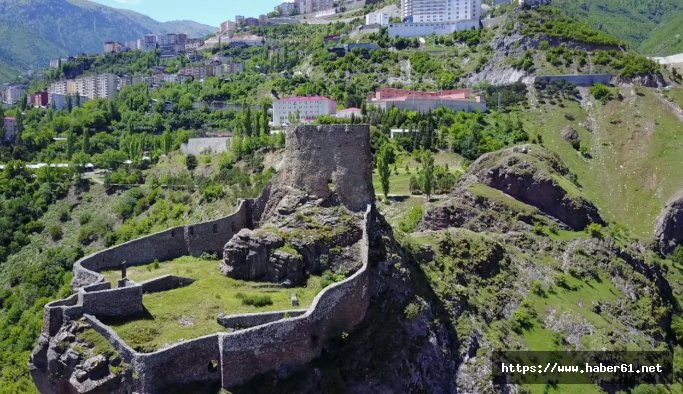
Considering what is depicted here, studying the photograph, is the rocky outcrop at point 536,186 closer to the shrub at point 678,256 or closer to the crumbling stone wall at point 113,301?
the shrub at point 678,256

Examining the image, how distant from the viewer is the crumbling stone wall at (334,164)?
119 ft

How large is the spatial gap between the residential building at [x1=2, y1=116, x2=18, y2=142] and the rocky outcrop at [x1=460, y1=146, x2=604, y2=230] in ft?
313

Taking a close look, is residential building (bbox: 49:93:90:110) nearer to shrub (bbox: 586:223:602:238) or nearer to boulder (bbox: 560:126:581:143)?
boulder (bbox: 560:126:581:143)

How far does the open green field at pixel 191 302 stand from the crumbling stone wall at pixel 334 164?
15.9ft

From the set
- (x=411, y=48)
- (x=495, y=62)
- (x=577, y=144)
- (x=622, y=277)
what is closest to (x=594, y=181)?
(x=577, y=144)

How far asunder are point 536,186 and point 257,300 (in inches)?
1606

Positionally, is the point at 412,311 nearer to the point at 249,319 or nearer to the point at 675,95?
the point at 249,319

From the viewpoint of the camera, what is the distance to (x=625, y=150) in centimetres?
9869

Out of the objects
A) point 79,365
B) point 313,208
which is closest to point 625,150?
point 313,208

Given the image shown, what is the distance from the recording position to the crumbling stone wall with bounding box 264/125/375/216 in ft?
119

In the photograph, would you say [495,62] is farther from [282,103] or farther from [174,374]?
[174,374]

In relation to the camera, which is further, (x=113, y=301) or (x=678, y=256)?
(x=678, y=256)

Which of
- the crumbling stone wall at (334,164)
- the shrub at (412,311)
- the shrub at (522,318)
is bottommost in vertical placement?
the shrub at (522,318)

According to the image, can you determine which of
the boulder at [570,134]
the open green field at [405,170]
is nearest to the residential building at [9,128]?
the open green field at [405,170]
